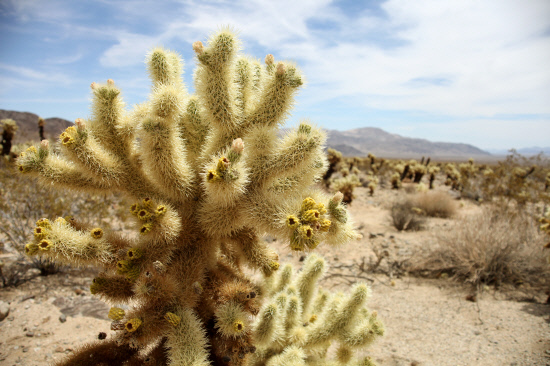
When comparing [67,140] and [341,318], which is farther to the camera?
[341,318]

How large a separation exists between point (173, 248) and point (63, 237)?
0.61 metres

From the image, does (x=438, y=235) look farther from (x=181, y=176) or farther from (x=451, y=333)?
(x=181, y=176)

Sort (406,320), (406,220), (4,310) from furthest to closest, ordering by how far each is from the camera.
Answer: (406,220) → (406,320) → (4,310)

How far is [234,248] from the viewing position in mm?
2512

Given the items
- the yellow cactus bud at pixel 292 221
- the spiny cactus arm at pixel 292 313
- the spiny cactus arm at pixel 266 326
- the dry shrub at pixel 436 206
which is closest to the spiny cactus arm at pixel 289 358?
the spiny cactus arm at pixel 292 313

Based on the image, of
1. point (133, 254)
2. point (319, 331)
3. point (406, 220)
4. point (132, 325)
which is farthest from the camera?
point (406, 220)

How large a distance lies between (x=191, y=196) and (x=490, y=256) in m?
5.98

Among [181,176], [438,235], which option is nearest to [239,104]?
[181,176]

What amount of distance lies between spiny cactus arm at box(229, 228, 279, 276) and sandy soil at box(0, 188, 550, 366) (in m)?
2.42

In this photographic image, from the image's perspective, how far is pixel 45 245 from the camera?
169 centimetres

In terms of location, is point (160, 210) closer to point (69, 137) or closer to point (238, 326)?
point (69, 137)

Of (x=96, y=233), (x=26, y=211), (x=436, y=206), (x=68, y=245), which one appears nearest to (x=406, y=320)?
(x=96, y=233)

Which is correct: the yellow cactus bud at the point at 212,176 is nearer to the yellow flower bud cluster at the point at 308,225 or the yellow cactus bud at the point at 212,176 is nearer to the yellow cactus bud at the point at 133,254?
the yellow flower bud cluster at the point at 308,225

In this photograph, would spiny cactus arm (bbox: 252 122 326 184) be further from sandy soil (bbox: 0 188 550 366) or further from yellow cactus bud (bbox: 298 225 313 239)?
sandy soil (bbox: 0 188 550 366)
